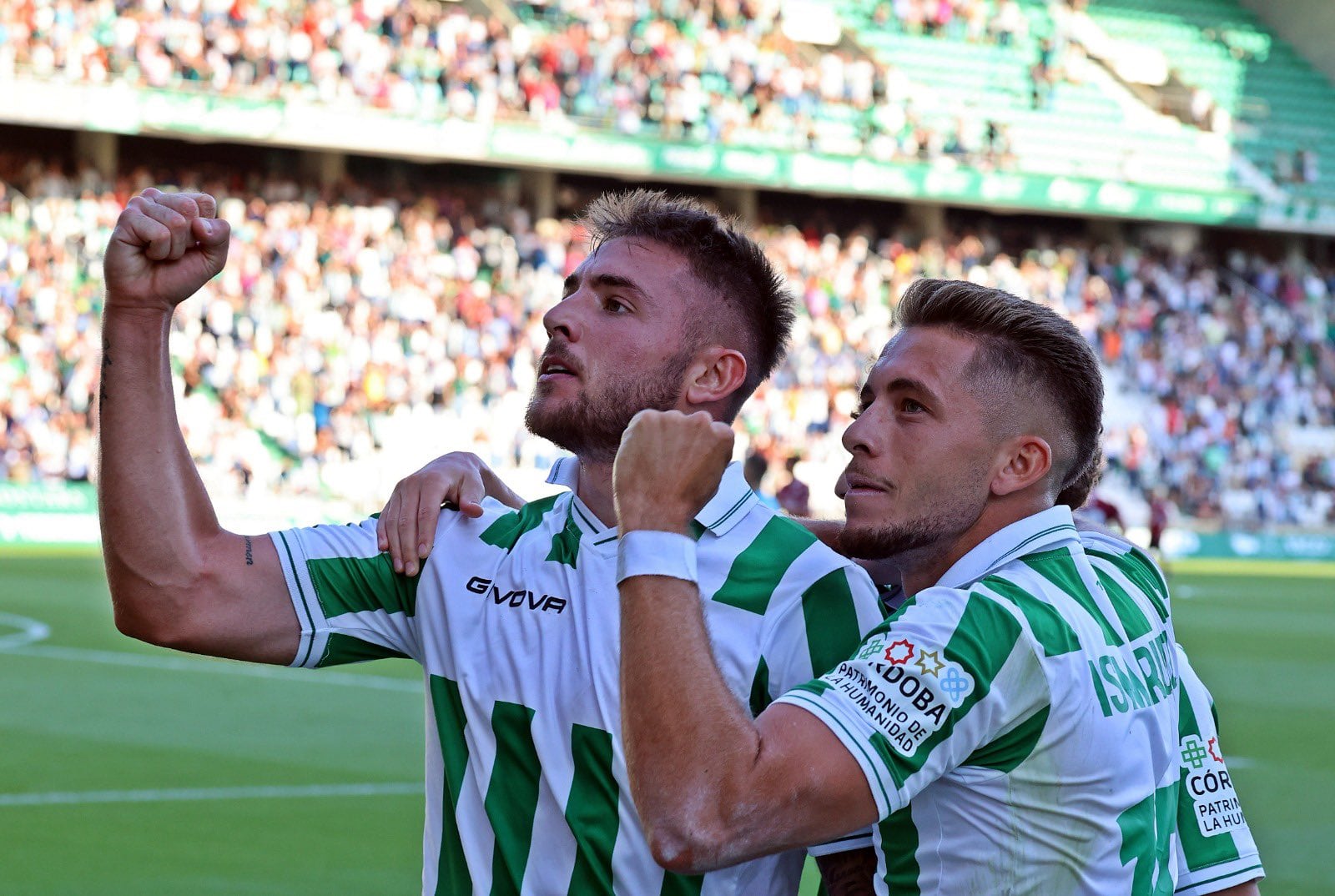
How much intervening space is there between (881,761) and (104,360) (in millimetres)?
1481

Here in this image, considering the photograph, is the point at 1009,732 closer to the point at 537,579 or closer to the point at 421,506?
the point at 537,579

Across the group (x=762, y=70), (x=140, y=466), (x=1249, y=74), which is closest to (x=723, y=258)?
(x=140, y=466)

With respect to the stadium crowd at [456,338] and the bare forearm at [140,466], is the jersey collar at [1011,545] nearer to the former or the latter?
the bare forearm at [140,466]

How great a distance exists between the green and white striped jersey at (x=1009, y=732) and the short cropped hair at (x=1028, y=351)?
0.27 metres

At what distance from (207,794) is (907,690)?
245 inches

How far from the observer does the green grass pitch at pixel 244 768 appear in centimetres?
676

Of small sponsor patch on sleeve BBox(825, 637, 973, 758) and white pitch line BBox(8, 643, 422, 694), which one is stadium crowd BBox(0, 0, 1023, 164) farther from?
small sponsor patch on sleeve BBox(825, 637, 973, 758)

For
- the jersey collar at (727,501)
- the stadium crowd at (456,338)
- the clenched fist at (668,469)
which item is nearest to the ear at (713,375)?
the jersey collar at (727,501)

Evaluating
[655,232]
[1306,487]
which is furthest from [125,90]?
[655,232]

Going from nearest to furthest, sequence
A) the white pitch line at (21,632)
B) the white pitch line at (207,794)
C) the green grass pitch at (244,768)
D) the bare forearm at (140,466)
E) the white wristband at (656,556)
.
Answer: the white wristband at (656,556) → the bare forearm at (140,466) → the green grass pitch at (244,768) → the white pitch line at (207,794) → the white pitch line at (21,632)

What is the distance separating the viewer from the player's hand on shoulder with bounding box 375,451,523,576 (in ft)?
10.5

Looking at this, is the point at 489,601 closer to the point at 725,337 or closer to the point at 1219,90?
the point at 725,337

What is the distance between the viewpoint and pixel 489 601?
3.11 m

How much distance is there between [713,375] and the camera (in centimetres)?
334
